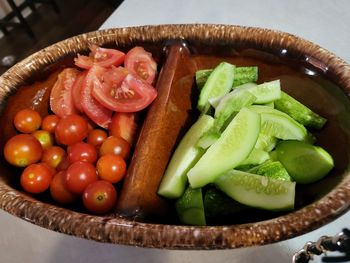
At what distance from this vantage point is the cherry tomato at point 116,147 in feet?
3.09

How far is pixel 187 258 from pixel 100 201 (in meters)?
0.23

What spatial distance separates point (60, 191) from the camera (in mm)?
882

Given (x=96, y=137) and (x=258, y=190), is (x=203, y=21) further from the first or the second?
(x=258, y=190)

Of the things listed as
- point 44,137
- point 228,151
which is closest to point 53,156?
point 44,137

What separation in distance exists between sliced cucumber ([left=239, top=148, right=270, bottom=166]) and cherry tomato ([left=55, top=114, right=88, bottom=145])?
0.45 metres

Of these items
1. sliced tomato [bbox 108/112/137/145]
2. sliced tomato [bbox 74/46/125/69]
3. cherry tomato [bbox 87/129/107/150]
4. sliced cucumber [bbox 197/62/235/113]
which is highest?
sliced tomato [bbox 74/46/125/69]

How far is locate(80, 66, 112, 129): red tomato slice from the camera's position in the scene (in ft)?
3.31

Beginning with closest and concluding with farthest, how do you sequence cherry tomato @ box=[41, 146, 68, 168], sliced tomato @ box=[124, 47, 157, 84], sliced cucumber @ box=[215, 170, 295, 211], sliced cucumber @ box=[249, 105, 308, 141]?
sliced cucumber @ box=[215, 170, 295, 211]
sliced cucumber @ box=[249, 105, 308, 141]
cherry tomato @ box=[41, 146, 68, 168]
sliced tomato @ box=[124, 47, 157, 84]

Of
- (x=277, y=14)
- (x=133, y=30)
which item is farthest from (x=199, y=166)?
(x=277, y=14)

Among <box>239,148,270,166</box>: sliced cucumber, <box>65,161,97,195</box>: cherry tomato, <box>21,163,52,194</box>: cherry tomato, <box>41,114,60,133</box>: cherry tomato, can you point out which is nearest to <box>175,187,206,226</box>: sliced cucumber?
<box>239,148,270,166</box>: sliced cucumber

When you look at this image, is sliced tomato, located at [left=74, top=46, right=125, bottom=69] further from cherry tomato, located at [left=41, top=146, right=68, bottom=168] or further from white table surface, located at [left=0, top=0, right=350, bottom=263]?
white table surface, located at [left=0, top=0, right=350, bottom=263]

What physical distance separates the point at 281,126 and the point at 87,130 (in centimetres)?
52

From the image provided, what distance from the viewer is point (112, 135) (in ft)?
3.28

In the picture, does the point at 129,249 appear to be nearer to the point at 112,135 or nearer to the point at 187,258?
the point at 187,258
